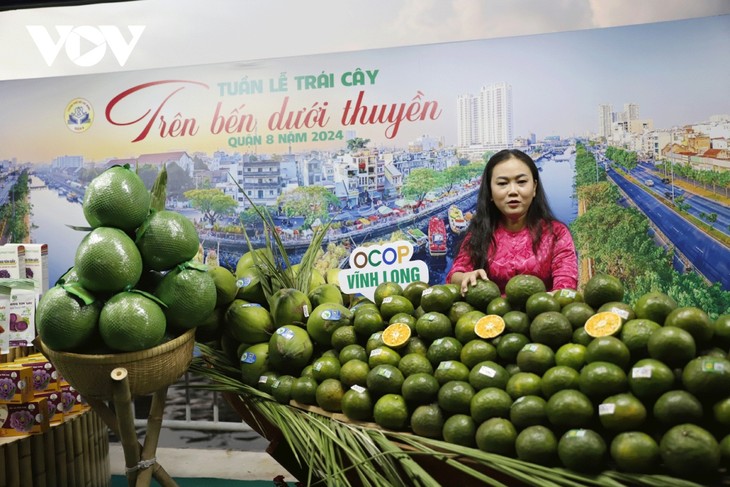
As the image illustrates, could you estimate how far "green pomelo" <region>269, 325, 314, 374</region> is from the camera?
81.1 inches

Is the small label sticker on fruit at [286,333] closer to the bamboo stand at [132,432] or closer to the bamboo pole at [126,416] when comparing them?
the bamboo stand at [132,432]

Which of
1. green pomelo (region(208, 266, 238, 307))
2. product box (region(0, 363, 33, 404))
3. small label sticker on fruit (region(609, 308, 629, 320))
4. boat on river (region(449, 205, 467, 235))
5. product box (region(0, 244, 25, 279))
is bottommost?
product box (region(0, 363, 33, 404))

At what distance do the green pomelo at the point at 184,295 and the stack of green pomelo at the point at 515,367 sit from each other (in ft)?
0.98

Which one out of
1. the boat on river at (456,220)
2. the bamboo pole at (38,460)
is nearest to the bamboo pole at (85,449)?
the bamboo pole at (38,460)

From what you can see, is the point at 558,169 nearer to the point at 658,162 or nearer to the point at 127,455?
the point at 658,162

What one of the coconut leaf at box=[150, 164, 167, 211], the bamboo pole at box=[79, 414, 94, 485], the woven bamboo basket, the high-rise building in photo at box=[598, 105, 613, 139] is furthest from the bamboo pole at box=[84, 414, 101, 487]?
the high-rise building in photo at box=[598, 105, 613, 139]

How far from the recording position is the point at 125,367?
5.76 feet

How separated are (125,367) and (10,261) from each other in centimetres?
172

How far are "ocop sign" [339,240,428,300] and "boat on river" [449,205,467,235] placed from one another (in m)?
0.28

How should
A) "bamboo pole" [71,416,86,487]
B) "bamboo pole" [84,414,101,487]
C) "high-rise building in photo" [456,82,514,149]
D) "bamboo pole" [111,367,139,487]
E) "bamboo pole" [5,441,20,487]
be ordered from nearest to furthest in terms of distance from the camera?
1. "bamboo pole" [111,367,139,487]
2. "bamboo pole" [5,441,20,487]
3. "bamboo pole" [71,416,86,487]
4. "bamboo pole" [84,414,101,487]
5. "high-rise building in photo" [456,82,514,149]

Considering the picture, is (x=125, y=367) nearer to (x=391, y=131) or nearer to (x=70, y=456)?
(x=70, y=456)

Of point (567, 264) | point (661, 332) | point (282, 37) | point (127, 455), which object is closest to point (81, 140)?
point (282, 37)

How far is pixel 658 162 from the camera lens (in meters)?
3.63

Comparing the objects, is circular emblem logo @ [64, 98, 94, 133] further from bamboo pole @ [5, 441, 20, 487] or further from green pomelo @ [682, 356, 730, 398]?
green pomelo @ [682, 356, 730, 398]
